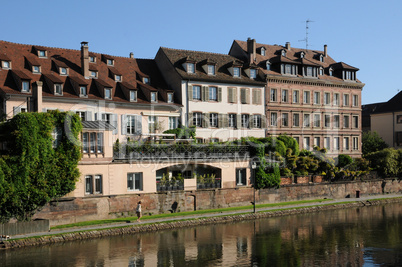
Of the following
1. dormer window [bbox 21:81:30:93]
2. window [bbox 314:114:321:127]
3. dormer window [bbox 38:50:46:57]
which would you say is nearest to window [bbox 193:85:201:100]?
dormer window [bbox 38:50:46:57]

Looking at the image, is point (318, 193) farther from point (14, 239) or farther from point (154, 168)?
point (14, 239)

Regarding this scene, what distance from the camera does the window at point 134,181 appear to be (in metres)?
40.3

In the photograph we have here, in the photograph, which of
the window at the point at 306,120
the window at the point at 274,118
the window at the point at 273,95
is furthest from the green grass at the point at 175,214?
the window at the point at 273,95

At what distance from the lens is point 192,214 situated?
4044cm

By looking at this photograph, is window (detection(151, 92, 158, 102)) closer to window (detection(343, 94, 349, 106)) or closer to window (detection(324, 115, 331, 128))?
window (detection(324, 115, 331, 128))

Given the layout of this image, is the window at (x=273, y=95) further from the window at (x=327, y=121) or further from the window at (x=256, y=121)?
the window at (x=327, y=121)

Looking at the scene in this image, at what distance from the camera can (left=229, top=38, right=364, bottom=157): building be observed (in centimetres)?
6197

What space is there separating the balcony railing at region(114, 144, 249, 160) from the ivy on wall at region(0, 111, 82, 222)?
16.8 feet

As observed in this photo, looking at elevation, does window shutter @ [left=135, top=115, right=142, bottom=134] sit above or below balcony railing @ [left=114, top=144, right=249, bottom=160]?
above

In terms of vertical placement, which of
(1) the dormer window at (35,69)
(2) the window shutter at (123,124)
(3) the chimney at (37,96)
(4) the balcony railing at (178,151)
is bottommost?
(4) the balcony railing at (178,151)

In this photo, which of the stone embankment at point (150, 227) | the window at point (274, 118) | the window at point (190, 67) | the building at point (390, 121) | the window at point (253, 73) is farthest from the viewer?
the building at point (390, 121)

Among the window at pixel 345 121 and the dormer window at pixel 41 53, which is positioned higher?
the dormer window at pixel 41 53

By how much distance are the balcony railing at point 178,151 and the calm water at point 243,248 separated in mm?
8156

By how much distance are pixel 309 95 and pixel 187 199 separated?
28864 millimetres
